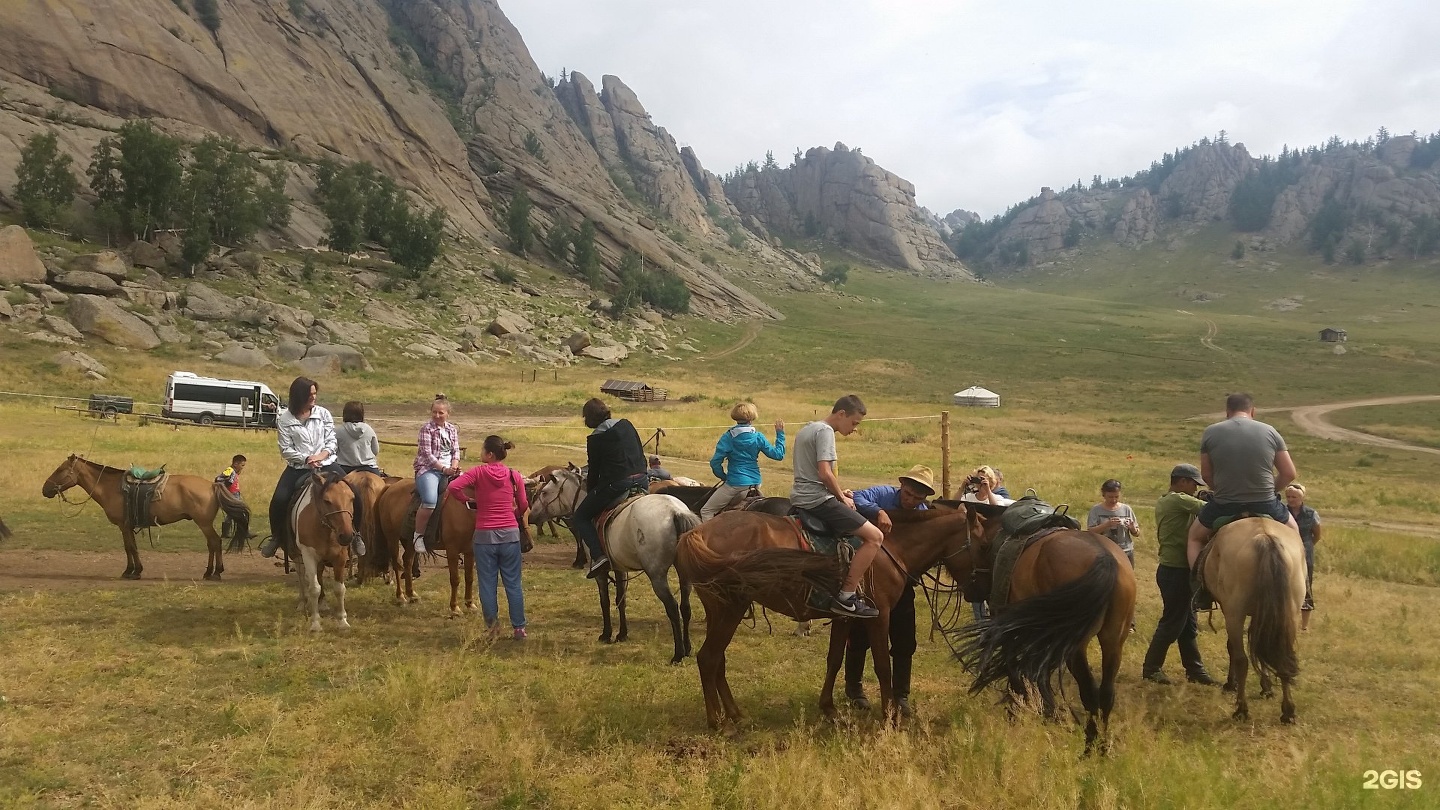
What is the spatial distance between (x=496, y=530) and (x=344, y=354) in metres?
41.5

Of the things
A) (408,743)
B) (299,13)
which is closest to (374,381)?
(408,743)

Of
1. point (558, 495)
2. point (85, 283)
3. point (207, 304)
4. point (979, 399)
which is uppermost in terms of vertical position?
point (85, 283)

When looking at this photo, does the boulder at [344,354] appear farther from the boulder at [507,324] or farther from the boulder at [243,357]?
the boulder at [507,324]

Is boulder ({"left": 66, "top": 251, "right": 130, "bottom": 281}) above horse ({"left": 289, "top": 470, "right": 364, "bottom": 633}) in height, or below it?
above

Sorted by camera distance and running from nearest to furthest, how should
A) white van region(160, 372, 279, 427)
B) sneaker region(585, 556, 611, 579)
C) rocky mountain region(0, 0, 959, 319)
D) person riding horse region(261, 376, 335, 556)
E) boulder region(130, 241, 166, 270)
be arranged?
person riding horse region(261, 376, 335, 556) < sneaker region(585, 556, 611, 579) < white van region(160, 372, 279, 427) < boulder region(130, 241, 166, 270) < rocky mountain region(0, 0, 959, 319)

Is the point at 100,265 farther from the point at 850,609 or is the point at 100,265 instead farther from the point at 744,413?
the point at 850,609

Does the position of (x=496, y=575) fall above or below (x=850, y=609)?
below

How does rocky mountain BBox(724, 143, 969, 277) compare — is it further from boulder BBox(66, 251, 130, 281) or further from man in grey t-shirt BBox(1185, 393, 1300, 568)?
man in grey t-shirt BBox(1185, 393, 1300, 568)

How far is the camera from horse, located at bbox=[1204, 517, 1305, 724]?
645 centimetres

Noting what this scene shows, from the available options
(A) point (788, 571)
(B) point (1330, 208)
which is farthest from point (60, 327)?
(B) point (1330, 208)

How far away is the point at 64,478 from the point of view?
1166 cm

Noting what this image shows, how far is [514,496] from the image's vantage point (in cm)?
864

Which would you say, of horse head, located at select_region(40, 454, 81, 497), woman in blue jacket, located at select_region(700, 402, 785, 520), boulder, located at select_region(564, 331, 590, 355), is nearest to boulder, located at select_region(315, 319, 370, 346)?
boulder, located at select_region(564, 331, 590, 355)

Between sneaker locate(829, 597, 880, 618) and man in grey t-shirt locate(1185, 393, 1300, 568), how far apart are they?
3849mm
